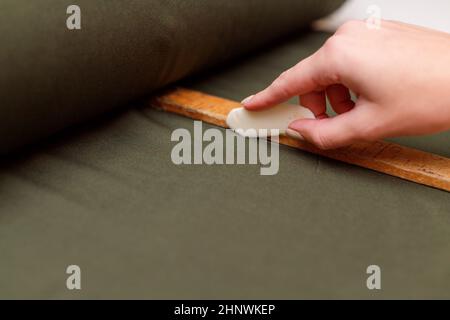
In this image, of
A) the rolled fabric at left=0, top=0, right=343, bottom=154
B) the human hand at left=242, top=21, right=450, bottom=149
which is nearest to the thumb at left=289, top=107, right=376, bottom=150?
the human hand at left=242, top=21, right=450, bottom=149

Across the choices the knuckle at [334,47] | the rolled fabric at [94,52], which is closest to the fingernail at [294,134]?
the knuckle at [334,47]

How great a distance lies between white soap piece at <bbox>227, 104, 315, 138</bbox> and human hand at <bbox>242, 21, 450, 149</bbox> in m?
0.05

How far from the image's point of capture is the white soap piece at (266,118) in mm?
875

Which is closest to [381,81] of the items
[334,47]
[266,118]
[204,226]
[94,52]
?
[334,47]

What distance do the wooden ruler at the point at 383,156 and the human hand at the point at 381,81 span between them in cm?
4

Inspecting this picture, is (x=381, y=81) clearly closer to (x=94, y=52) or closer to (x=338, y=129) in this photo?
(x=338, y=129)

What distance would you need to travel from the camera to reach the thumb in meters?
0.77

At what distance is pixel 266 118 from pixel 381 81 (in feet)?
0.67

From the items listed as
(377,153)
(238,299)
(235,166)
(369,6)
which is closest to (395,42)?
(377,153)

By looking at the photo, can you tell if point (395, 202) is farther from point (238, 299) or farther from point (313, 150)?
point (238, 299)

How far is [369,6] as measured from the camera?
1.62 metres

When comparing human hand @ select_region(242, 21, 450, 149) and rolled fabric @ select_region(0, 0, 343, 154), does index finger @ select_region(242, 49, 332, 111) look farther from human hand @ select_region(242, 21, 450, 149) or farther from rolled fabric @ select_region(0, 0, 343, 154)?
rolled fabric @ select_region(0, 0, 343, 154)

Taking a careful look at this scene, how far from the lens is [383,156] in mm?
833

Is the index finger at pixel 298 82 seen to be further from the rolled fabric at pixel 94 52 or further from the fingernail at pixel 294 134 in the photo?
the rolled fabric at pixel 94 52
